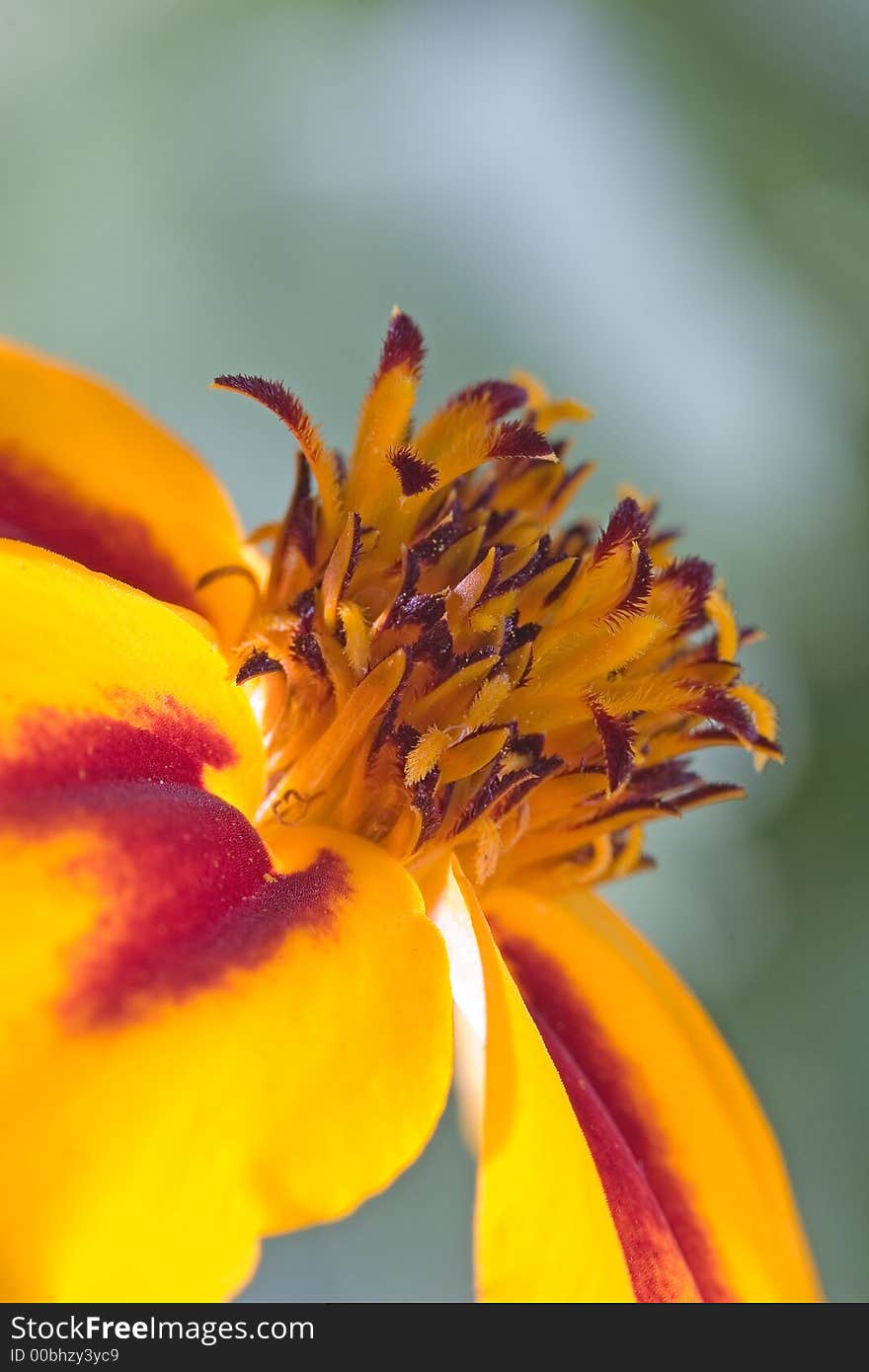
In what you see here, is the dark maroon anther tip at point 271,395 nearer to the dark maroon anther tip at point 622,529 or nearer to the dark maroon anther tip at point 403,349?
the dark maroon anther tip at point 403,349

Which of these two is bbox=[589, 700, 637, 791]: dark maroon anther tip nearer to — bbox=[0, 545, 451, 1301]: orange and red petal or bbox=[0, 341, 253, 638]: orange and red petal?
bbox=[0, 545, 451, 1301]: orange and red petal

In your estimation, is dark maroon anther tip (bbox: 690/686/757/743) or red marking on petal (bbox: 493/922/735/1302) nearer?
red marking on petal (bbox: 493/922/735/1302)

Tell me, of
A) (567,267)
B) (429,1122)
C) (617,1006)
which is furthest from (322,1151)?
(567,267)

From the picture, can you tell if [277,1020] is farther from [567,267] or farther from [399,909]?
[567,267]

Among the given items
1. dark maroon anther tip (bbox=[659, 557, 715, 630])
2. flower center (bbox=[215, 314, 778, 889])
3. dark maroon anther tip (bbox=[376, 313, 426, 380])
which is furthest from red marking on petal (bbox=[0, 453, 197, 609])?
dark maroon anther tip (bbox=[659, 557, 715, 630])

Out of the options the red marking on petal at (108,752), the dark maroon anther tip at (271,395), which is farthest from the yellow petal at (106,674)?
the dark maroon anther tip at (271,395)

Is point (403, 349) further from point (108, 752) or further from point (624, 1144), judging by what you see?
point (624, 1144)

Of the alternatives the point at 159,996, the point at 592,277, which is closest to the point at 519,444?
the point at 159,996
